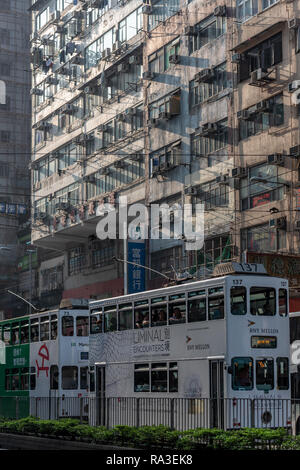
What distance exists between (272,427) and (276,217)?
67.5 feet

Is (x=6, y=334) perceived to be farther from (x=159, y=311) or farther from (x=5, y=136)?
(x=5, y=136)

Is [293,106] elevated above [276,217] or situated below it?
above

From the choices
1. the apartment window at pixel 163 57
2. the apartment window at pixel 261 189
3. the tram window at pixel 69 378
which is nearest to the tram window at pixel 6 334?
the tram window at pixel 69 378

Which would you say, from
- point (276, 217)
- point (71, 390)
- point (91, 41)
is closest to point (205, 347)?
point (71, 390)

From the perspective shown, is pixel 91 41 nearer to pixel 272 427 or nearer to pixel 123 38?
pixel 123 38

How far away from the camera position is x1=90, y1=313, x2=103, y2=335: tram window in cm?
2831

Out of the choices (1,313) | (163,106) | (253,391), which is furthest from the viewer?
(1,313)

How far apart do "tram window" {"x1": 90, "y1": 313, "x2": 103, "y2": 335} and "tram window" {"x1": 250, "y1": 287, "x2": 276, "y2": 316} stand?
23.1 feet

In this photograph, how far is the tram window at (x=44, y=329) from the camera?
108 feet

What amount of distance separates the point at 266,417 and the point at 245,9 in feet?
90.7

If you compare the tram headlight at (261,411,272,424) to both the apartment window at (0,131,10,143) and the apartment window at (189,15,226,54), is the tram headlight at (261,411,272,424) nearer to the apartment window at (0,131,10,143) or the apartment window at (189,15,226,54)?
the apartment window at (189,15,226,54)

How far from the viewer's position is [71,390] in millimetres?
32281

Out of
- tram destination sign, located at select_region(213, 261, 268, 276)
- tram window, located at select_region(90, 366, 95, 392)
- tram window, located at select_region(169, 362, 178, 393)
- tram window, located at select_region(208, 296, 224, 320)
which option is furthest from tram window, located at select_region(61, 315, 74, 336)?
tram window, located at select_region(208, 296, 224, 320)

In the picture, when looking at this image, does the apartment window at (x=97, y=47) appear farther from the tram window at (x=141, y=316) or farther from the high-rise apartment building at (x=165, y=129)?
the tram window at (x=141, y=316)
